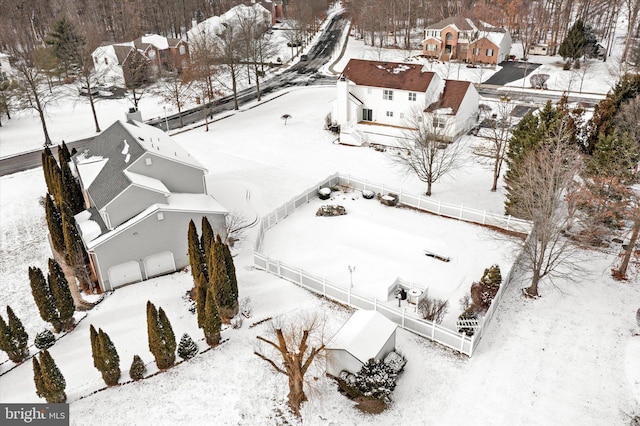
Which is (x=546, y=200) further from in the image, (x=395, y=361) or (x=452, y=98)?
(x=452, y=98)

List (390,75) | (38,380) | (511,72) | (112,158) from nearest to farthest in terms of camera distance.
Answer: (38,380) < (112,158) < (390,75) < (511,72)

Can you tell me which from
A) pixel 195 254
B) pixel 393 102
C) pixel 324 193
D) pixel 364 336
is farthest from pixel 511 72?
pixel 364 336

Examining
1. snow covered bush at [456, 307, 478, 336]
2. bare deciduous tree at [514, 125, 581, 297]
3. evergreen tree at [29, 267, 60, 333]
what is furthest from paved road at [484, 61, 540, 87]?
evergreen tree at [29, 267, 60, 333]

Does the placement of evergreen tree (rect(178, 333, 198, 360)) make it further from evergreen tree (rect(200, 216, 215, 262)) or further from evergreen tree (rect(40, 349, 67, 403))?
evergreen tree (rect(40, 349, 67, 403))

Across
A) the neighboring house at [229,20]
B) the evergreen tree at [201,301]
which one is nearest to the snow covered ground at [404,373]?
the evergreen tree at [201,301]

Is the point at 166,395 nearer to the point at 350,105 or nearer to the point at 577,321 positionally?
the point at 577,321
